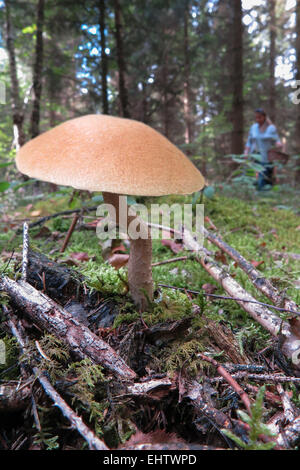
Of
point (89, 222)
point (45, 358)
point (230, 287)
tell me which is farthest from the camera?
point (89, 222)

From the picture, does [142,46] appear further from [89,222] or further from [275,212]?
[89,222]

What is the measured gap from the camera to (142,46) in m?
9.24

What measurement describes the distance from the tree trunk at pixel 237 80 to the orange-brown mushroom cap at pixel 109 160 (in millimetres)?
6345

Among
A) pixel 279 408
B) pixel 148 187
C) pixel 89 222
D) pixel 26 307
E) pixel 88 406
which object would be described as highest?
pixel 148 187

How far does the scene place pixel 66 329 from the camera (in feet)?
3.82

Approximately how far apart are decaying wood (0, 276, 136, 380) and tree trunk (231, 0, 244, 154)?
269 inches

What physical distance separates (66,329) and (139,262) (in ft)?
1.90

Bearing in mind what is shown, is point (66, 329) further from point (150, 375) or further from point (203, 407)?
point (203, 407)

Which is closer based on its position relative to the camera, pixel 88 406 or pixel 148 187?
pixel 88 406

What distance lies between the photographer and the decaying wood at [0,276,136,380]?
1.11 metres

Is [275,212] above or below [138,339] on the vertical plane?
above
